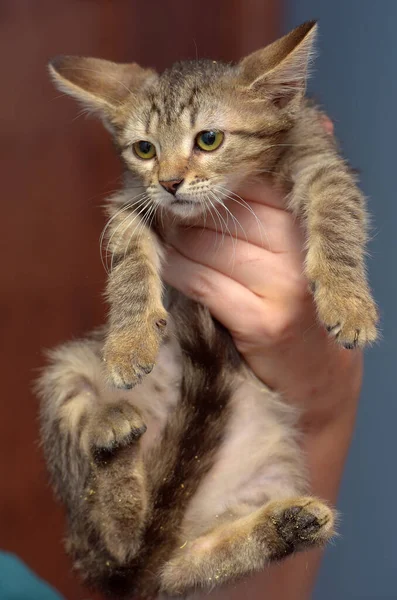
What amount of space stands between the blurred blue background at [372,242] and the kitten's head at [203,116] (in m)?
0.10

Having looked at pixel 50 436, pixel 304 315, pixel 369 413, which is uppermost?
pixel 304 315

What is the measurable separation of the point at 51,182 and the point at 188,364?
71 cm

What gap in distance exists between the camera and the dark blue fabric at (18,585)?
0.98 metres

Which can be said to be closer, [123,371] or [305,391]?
[123,371]

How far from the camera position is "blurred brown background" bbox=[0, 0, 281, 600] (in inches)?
51.8

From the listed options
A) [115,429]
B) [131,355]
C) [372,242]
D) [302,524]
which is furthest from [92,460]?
[372,242]

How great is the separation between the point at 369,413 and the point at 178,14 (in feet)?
2.90

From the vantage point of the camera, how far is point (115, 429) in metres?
0.90

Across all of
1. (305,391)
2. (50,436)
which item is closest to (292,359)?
(305,391)

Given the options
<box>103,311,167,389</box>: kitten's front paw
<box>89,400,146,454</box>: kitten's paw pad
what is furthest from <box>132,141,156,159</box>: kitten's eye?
<box>89,400,146,454</box>: kitten's paw pad

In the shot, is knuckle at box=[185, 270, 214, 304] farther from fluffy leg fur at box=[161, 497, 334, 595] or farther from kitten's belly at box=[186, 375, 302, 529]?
fluffy leg fur at box=[161, 497, 334, 595]

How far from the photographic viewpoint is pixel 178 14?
1.35 metres

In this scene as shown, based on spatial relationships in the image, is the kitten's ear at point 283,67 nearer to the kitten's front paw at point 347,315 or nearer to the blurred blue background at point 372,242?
the blurred blue background at point 372,242

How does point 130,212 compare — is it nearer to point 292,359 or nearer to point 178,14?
point 292,359
